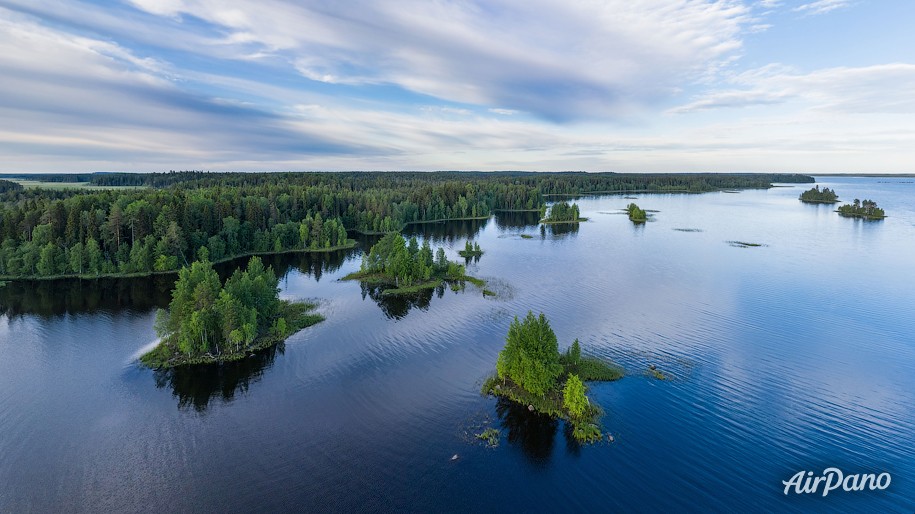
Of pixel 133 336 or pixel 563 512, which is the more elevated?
pixel 133 336

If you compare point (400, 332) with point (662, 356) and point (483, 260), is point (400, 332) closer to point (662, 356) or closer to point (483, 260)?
point (662, 356)

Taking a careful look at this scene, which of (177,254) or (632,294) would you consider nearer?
(632,294)

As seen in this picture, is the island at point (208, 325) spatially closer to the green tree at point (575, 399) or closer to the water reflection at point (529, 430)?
the water reflection at point (529, 430)

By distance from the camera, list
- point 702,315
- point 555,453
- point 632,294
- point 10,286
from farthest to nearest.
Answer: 1. point 10,286
2. point 632,294
3. point 702,315
4. point 555,453

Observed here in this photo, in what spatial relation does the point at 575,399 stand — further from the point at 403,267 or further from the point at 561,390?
the point at 403,267

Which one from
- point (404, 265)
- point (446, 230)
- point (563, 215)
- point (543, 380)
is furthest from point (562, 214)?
point (543, 380)

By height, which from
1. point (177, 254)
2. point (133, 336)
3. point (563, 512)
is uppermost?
point (177, 254)

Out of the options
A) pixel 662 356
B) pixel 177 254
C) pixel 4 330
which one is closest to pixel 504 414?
pixel 662 356
